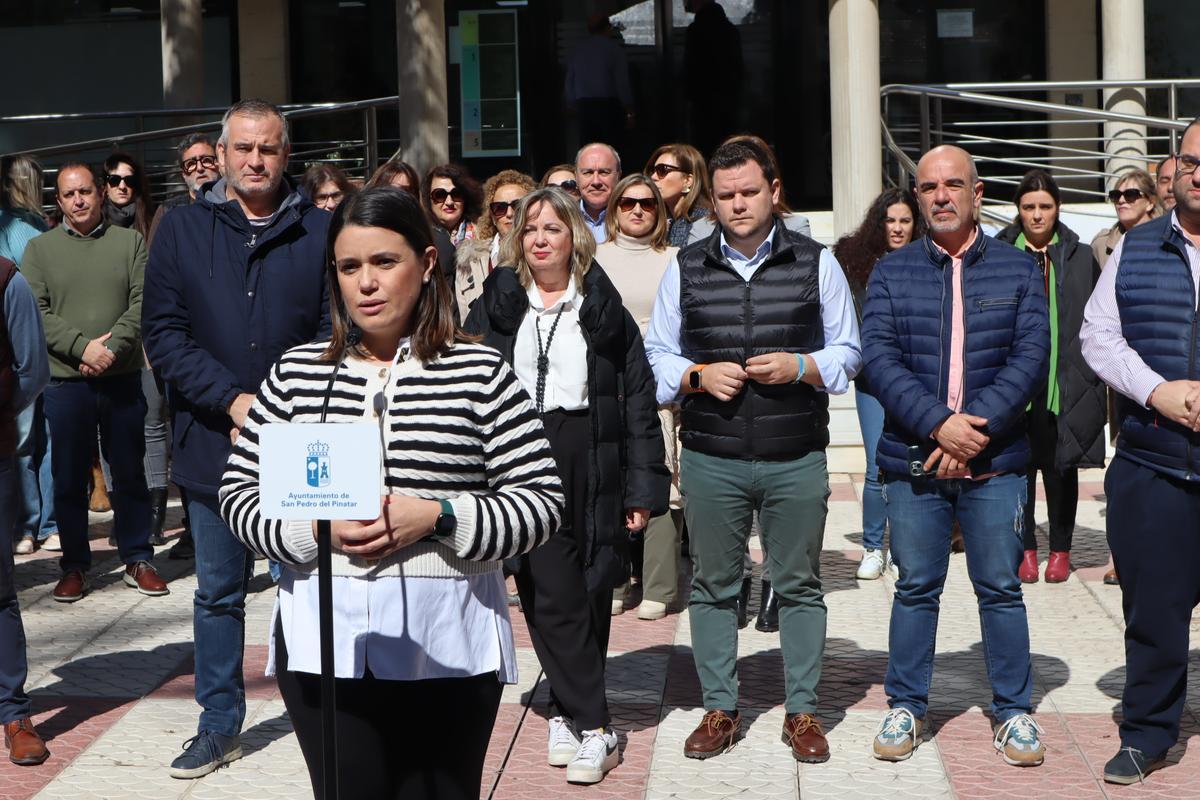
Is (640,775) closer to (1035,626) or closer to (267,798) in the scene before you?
(267,798)

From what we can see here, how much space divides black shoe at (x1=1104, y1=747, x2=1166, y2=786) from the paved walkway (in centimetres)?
4

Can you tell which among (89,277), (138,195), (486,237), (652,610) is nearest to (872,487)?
(652,610)

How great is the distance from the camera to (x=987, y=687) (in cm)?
675

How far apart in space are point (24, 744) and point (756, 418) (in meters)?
2.89

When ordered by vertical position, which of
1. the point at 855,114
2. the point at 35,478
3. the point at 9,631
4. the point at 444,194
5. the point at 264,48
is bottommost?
the point at 9,631

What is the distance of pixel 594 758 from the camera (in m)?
5.67

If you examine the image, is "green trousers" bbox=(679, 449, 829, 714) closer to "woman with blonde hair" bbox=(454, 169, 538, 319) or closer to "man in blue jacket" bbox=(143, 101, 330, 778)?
"man in blue jacket" bbox=(143, 101, 330, 778)

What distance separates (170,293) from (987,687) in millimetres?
3609

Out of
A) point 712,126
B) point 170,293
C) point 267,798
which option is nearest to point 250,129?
point 170,293

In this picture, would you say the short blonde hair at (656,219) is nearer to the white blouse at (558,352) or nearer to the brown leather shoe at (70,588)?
the white blouse at (558,352)

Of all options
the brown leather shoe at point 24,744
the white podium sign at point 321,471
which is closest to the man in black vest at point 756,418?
the brown leather shoe at point 24,744

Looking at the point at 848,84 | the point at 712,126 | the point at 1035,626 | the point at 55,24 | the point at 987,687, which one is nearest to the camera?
the point at 987,687

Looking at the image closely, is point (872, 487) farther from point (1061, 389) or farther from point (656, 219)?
point (656, 219)

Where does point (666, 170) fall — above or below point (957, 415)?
above
